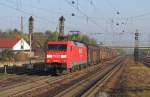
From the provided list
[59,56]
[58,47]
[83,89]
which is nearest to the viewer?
[83,89]

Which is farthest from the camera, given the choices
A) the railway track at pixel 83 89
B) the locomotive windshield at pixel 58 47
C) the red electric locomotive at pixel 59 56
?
the locomotive windshield at pixel 58 47

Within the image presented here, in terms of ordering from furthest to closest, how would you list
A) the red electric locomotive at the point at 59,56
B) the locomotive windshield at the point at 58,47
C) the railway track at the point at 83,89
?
the locomotive windshield at the point at 58,47 < the red electric locomotive at the point at 59,56 < the railway track at the point at 83,89

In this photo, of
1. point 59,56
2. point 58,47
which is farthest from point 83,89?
point 58,47

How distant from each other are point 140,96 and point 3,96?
674cm

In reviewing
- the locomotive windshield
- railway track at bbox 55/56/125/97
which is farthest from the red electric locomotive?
railway track at bbox 55/56/125/97

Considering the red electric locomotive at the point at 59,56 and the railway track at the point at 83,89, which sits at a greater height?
the red electric locomotive at the point at 59,56

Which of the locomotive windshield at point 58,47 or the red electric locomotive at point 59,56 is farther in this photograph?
the locomotive windshield at point 58,47

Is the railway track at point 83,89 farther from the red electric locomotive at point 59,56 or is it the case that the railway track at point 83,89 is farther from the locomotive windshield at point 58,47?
the locomotive windshield at point 58,47

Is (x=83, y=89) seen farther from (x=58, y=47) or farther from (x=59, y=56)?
(x=58, y=47)

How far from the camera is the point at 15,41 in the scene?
4008 inches

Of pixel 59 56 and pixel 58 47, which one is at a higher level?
pixel 58 47

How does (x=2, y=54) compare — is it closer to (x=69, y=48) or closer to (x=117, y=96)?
(x=69, y=48)

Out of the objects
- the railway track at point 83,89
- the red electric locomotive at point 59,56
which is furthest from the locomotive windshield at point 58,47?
the railway track at point 83,89

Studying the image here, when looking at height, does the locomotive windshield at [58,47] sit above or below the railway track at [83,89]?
above
